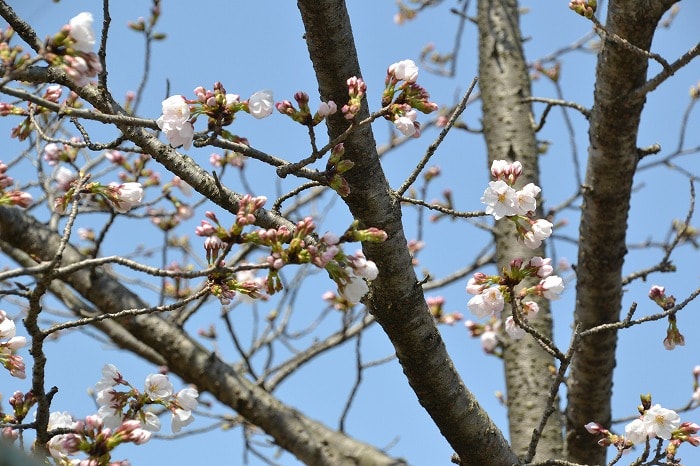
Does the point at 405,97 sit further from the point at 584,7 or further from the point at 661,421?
the point at 661,421

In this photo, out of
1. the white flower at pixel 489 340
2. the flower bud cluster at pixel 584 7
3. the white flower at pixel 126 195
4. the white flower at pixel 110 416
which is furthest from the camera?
the white flower at pixel 489 340

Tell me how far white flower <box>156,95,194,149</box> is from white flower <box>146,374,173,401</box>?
0.60m

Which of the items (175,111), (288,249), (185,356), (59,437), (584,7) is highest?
(584,7)

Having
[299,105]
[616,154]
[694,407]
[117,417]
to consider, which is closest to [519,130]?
[616,154]

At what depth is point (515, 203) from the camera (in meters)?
1.74

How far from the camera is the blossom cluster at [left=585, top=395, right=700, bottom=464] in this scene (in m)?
1.92

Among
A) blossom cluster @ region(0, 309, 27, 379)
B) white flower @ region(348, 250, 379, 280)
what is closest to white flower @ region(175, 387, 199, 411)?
blossom cluster @ region(0, 309, 27, 379)

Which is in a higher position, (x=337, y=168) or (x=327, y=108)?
(x=327, y=108)

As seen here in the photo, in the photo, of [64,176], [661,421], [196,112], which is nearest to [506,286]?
[661,421]

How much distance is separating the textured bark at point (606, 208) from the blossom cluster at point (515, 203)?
62 cm

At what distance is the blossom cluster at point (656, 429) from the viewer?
6.30 feet

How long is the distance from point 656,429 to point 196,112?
1.45m

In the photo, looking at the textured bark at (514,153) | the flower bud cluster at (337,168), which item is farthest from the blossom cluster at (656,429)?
the flower bud cluster at (337,168)

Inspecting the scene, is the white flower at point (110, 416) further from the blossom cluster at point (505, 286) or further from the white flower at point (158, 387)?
the blossom cluster at point (505, 286)
